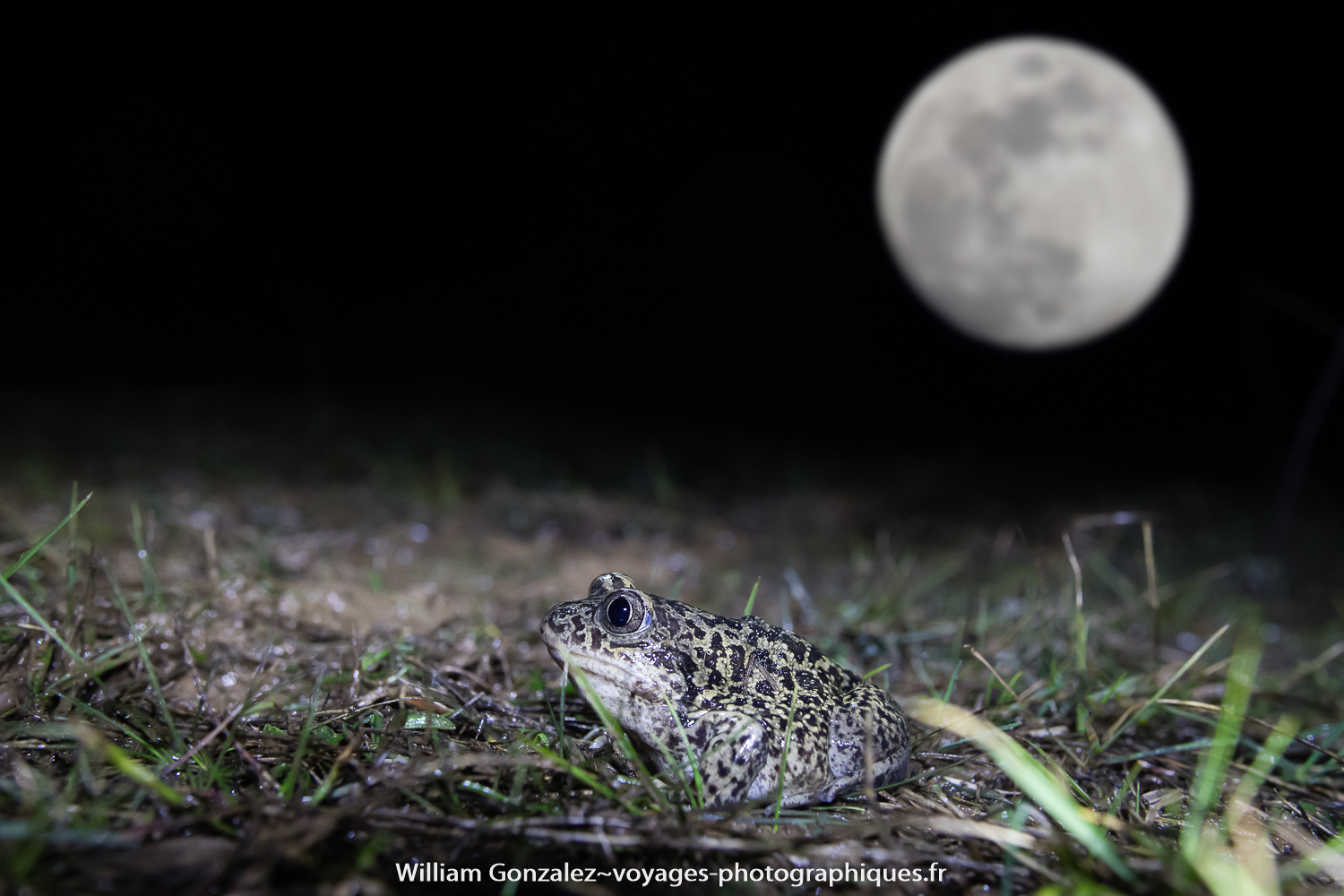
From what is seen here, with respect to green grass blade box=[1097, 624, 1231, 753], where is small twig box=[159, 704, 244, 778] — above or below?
above

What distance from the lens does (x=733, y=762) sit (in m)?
1.57

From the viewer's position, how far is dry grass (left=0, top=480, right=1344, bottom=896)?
1.23 metres

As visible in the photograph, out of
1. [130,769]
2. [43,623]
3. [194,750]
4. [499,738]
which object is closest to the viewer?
[130,769]

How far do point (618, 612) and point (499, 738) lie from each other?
410 millimetres

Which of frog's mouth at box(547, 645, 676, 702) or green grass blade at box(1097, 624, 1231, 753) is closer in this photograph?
frog's mouth at box(547, 645, 676, 702)

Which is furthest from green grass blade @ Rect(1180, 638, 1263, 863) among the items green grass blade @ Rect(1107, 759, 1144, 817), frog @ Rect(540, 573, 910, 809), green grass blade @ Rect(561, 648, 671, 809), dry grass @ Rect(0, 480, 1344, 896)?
green grass blade @ Rect(561, 648, 671, 809)

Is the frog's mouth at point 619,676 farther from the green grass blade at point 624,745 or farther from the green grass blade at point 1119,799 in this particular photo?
the green grass blade at point 1119,799

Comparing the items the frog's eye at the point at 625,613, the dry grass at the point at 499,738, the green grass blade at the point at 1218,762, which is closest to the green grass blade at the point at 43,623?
the dry grass at the point at 499,738

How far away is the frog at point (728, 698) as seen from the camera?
1605mm

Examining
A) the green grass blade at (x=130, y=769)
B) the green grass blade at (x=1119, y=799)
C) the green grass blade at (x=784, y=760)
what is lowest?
the green grass blade at (x=1119, y=799)

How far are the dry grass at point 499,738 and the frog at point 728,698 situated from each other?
0.08 metres

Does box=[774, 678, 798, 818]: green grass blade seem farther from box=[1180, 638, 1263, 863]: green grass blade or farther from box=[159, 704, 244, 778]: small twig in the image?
box=[159, 704, 244, 778]: small twig

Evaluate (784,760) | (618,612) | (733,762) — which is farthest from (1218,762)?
(618,612)

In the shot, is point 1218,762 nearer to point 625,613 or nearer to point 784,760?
point 784,760
